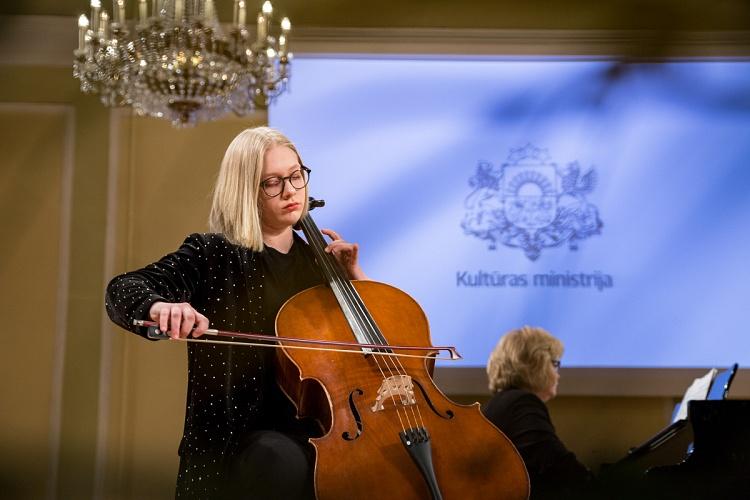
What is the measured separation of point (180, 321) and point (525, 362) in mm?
1719

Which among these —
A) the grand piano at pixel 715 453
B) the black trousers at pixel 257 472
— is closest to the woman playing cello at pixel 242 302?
the black trousers at pixel 257 472

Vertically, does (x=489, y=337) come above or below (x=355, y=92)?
below

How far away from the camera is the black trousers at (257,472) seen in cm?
134

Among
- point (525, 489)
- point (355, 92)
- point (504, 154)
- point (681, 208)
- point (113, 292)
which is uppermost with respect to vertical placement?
point (355, 92)

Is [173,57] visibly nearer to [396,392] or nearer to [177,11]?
[177,11]

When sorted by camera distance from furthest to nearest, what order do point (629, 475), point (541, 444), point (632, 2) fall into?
point (541, 444), point (632, 2), point (629, 475)

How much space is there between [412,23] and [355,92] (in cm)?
39

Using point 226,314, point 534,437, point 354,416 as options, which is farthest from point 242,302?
point 534,437

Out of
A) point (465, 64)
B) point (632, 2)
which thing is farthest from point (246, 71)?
point (632, 2)

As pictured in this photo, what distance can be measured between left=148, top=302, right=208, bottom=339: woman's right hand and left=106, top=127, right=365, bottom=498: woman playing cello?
53mm

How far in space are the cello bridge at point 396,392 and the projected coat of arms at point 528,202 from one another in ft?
7.54

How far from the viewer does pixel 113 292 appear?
146 centimetres

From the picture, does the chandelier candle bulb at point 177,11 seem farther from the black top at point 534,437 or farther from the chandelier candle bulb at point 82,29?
the black top at point 534,437

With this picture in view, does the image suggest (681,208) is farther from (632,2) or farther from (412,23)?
(632,2)
